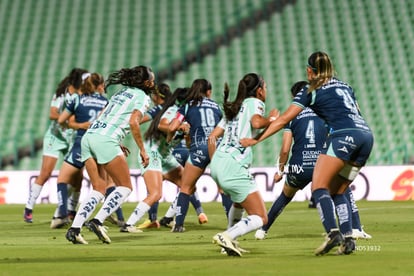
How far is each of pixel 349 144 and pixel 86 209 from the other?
3.30 m

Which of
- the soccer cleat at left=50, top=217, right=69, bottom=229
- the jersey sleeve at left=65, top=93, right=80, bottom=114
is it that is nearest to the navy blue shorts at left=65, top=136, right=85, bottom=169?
the jersey sleeve at left=65, top=93, right=80, bottom=114

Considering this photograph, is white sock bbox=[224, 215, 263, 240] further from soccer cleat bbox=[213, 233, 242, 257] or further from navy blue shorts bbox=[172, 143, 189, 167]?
navy blue shorts bbox=[172, 143, 189, 167]

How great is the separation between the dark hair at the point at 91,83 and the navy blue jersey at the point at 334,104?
17.9 ft

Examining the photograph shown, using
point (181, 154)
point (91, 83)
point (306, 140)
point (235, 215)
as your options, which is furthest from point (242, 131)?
point (181, 154)

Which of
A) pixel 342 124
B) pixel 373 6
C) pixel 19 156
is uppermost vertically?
pixel 373 6

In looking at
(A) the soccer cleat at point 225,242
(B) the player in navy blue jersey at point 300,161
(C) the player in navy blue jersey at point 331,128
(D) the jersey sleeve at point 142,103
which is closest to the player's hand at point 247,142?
(C) the player in navy blue jersey at point 331,128

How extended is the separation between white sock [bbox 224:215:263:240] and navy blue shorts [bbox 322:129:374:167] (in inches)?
38.6

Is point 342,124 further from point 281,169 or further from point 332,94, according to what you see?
point 281,169

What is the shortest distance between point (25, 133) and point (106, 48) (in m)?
5.01

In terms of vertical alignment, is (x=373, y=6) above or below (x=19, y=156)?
above

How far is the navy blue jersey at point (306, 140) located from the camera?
41.3 ft

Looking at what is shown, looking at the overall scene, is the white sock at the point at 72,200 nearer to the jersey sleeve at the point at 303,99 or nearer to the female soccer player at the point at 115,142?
the female soccer player at the point at 115,142

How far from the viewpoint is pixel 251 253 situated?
33.0 feet

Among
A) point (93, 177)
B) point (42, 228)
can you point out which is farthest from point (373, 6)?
point (93, 177)
